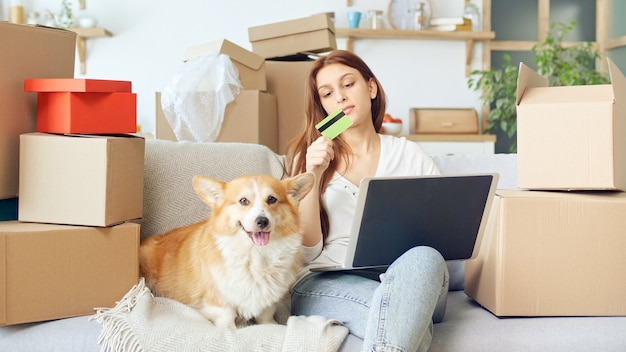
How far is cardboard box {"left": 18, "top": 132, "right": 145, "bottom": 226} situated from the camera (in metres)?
1.65

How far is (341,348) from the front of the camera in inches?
60.4

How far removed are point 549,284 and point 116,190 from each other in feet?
3.60

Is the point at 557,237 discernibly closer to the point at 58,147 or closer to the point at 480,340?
the point at 480,340

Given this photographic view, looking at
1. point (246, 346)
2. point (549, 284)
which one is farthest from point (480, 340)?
point (246, 346)

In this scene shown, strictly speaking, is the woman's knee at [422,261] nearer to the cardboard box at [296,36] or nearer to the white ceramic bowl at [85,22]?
the cardboard box at [296,36]

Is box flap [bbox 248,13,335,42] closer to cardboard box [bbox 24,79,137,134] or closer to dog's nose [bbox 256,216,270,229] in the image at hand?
cardboard box [bbox 24,79,137,134]

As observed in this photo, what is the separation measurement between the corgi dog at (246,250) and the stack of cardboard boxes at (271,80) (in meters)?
1.20

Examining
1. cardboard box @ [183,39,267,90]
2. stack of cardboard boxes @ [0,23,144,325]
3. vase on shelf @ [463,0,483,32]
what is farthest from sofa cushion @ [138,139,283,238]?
vase on shelf @ [463,0,483,32]

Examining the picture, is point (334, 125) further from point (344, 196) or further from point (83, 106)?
point (83, 106)

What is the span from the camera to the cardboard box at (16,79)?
1.69m

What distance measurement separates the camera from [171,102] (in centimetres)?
295

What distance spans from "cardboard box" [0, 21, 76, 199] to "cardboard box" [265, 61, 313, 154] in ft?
4.94

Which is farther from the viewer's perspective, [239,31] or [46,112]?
[239,31]

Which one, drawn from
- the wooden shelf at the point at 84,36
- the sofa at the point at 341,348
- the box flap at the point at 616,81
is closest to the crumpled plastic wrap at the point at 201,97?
the sofa at the point at 341,348
